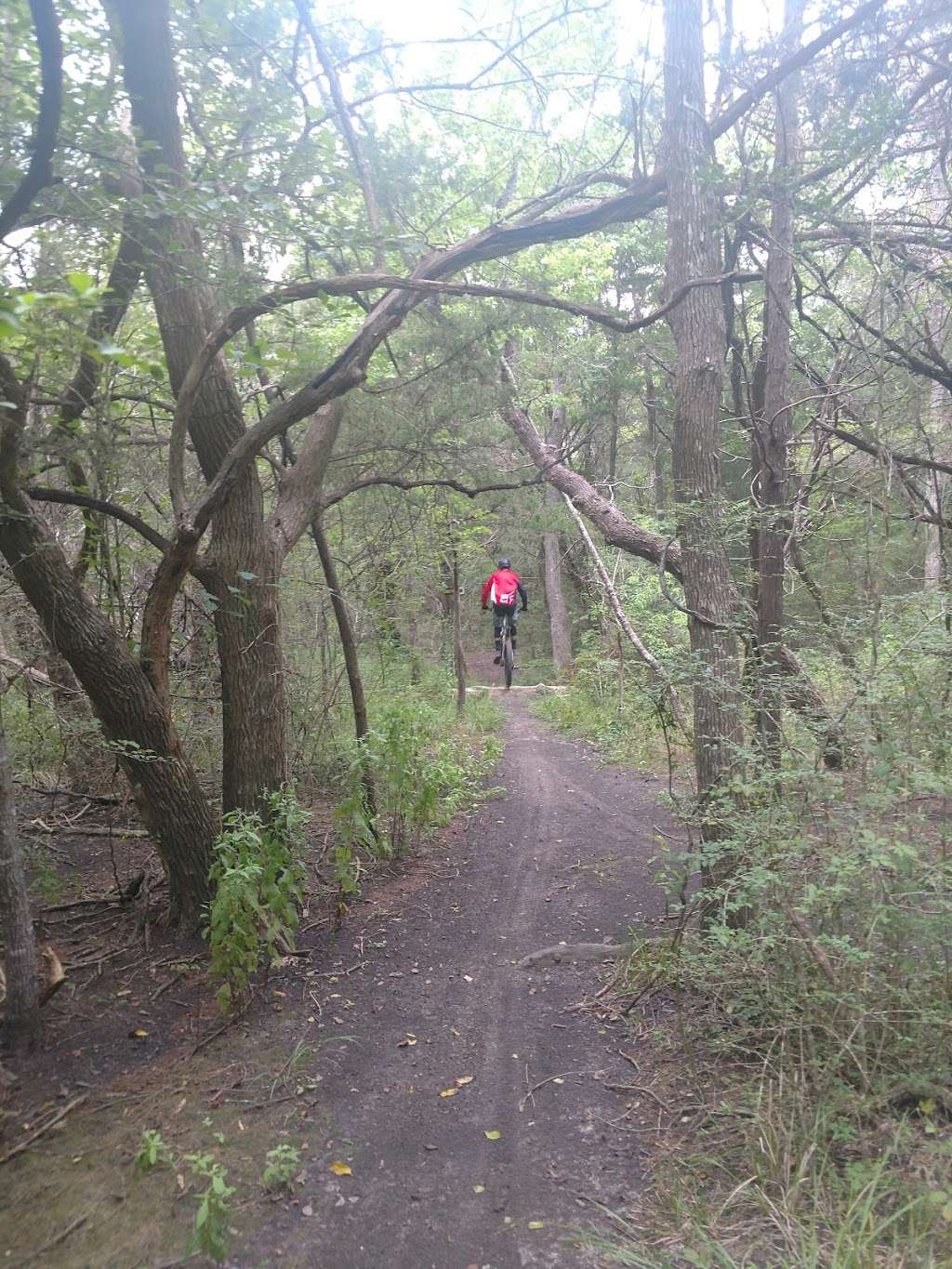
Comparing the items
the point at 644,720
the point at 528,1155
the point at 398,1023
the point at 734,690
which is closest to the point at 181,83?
the point at 734,690

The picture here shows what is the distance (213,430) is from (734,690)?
3.71 meters

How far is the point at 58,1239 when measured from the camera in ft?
8.56

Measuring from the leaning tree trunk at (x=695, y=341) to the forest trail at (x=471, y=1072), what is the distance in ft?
4.84

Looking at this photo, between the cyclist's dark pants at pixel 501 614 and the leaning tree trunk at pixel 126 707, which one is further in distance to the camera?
the cyclist's dark pants at pixel 501 614

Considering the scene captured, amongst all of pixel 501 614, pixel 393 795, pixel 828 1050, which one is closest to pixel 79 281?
pixel 828 1050

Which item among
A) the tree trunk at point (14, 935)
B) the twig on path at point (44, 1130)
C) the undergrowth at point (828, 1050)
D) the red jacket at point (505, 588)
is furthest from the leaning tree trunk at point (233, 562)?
the red jacket at point (505, 588)

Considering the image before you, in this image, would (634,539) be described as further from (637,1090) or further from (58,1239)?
(58,1239)

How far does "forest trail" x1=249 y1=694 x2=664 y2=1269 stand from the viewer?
2666mm

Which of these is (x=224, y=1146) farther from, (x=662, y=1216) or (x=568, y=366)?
(x=568, y=366)

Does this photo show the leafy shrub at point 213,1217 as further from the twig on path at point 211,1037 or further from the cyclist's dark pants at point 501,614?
the cyclist's dark pants at point 501,614

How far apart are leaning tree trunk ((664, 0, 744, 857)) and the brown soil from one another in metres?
1.56

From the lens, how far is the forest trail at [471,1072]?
8.75 ft

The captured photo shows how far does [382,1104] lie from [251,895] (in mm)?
1213

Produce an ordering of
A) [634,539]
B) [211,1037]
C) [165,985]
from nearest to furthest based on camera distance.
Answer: [211,1037], [165,985], [634,539]
